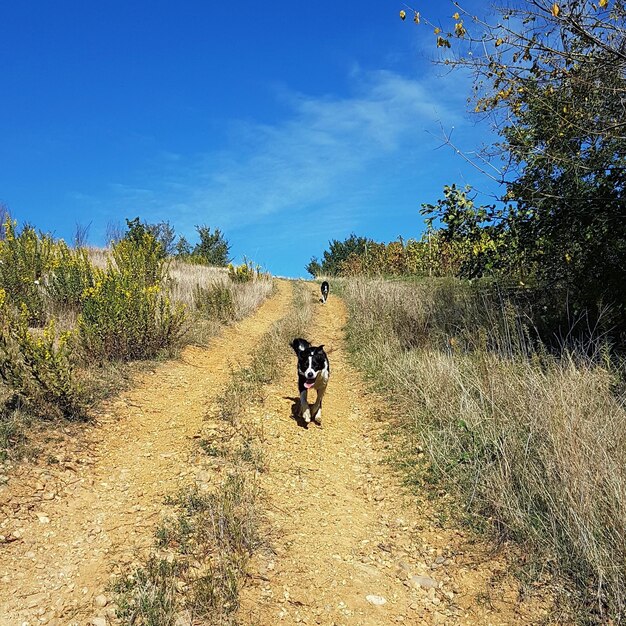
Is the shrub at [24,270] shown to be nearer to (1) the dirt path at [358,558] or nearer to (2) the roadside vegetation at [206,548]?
(2) the roadside vegetation at [206,548]

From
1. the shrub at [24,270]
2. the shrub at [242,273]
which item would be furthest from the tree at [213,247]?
the shrub at [24,270]

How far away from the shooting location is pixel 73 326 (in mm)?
7719

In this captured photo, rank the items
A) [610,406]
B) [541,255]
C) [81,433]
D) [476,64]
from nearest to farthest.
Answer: [610,406], [81,433], [476,64], [541,255]

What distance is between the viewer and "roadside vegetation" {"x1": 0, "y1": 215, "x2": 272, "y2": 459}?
4.69 m

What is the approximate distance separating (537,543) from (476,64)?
505 cm

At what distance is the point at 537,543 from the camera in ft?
10.3

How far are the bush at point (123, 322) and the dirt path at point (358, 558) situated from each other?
3.21m

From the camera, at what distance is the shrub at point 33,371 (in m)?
4.66

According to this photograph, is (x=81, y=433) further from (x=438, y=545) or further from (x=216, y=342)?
(x=216, y=342)

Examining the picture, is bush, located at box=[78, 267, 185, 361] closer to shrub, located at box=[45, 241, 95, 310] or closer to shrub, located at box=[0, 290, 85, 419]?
shrub, located at box=[45, 241, 95, 310]

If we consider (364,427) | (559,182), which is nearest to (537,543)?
(364,427)

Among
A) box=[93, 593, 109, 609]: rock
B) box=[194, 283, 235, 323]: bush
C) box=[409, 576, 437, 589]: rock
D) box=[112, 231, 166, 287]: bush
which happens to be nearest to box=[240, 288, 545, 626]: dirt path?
box=[409, 576, 437, 589]: rock

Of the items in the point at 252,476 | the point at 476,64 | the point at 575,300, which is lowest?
the point at 252,476

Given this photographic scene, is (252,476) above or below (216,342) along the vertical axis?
below
